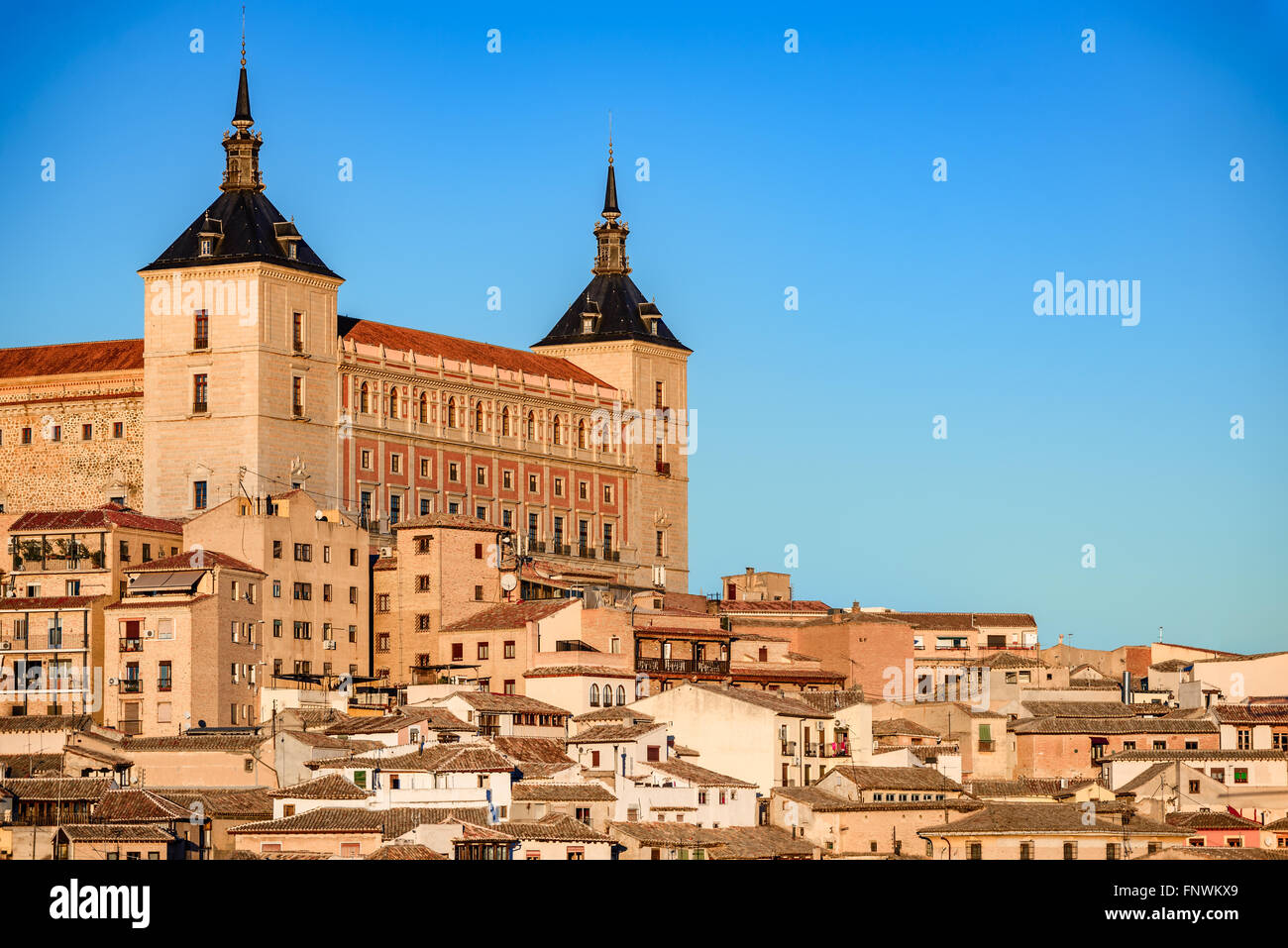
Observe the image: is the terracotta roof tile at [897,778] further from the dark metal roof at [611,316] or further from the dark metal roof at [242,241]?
the dark metal roof at [611,316]

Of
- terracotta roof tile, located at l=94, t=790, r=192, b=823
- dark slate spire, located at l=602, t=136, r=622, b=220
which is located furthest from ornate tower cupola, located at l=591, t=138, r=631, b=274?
terracotta roof tile, located at l=94, t=790, r=192, b=823

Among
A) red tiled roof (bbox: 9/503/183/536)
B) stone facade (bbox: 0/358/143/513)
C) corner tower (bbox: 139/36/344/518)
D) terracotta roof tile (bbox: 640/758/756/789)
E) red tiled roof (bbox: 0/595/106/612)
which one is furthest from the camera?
stone facade (bbox: 0/358/143/513)

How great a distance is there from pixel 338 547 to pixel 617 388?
89.9ft

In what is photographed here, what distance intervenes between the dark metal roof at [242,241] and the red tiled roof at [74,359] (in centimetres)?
357

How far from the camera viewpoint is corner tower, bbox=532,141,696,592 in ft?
396

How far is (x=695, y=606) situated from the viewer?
113 metres

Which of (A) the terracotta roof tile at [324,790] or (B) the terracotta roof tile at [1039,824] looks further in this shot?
(B) the terracotta roof tile at [1039,824]

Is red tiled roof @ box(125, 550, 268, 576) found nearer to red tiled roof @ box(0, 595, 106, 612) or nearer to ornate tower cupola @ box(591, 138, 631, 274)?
red tiled roof @ box(0, 595, 106, 612)

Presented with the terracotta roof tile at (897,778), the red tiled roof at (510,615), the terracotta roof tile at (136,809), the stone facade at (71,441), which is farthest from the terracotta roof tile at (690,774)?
the stone facade at (71,441)

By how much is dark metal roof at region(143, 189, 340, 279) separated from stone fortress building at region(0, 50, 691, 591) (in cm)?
7

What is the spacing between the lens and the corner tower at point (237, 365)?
337ft

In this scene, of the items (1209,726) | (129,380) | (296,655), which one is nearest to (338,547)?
(296,655)
